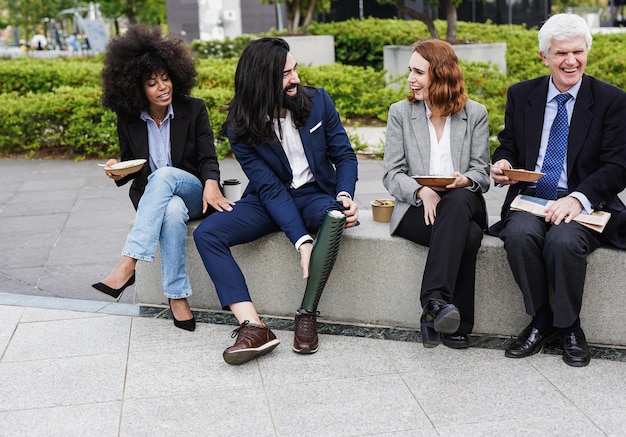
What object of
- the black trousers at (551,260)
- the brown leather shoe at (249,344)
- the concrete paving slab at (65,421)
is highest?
Answer: the black trousers at (551,260)

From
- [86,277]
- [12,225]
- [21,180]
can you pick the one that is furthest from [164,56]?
[21,180]

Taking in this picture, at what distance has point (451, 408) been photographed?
335 centimetres

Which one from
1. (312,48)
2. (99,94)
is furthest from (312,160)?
(312,48)

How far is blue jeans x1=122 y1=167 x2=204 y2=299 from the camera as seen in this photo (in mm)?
4129

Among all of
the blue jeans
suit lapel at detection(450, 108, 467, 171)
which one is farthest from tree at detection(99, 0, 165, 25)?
suit lapel at detection(450, 108, 467, 171)

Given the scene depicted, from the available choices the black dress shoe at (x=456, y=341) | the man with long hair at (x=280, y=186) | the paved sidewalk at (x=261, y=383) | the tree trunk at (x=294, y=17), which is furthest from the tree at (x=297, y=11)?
the black dress shoe at (x=456, y=341)

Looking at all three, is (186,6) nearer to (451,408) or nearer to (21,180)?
(21,180)

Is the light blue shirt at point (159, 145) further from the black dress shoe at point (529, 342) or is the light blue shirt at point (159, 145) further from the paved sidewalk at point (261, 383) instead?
the black dress shoe at point (529, 342)

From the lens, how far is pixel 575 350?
3.77m

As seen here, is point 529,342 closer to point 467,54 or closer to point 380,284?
point 380,284

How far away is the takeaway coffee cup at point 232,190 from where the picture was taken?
459 centimetres

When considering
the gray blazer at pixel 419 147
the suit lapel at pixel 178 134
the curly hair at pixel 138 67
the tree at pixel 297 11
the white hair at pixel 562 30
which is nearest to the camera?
the white hair at pixel 562 30

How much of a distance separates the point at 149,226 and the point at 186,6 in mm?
20947

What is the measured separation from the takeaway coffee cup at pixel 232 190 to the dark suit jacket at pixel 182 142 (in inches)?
3.3
